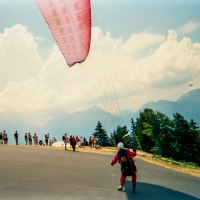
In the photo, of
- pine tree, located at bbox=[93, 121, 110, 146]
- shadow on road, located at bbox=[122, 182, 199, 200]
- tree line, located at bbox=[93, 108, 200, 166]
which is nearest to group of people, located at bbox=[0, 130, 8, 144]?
shadow on road, located at bbox=[122, 182, 199, 200]

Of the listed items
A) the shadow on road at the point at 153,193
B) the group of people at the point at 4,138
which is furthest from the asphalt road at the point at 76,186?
the group of people at the point at 4,138

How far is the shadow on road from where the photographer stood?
29.5ft

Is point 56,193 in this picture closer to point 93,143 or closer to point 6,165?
point 6,165

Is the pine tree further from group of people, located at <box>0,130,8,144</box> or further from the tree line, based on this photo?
group of people, located at <box>0,130,8,144</box>

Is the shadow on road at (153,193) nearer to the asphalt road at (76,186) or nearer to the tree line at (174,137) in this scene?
the asphalt road at (76,186)

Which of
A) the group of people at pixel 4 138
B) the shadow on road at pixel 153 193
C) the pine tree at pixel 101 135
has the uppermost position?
the pine tree at pixel 101 135

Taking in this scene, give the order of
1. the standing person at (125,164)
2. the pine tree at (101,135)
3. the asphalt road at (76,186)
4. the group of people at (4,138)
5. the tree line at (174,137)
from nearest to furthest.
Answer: the asphalt road at (76,186) → the standing person at (125,164) → the group of people at (4,138) → the tree line at (174,137) → the pine tree at (101,135)

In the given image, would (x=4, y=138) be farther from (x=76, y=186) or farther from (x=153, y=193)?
(x=153, y=193)

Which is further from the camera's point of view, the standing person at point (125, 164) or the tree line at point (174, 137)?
the tree line at point (174, 137)

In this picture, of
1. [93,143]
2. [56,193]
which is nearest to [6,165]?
[56,193]

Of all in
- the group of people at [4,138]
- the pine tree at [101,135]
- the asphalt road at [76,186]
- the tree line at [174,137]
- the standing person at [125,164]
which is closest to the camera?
the asphalt road at [76,186]

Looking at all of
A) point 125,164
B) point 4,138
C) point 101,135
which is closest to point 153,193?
point 125,164

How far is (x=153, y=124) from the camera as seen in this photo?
241ft

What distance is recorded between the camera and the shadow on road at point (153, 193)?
29.5ft
